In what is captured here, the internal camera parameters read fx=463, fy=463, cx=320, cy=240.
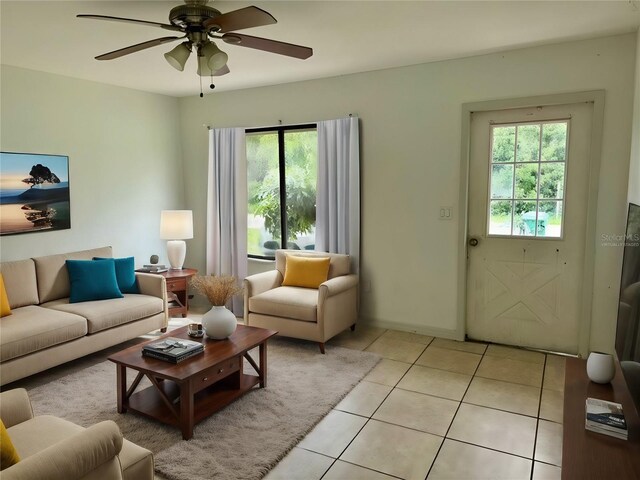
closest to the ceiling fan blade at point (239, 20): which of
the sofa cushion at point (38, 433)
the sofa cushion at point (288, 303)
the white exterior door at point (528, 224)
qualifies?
the sofa cushion at point (38, 433)

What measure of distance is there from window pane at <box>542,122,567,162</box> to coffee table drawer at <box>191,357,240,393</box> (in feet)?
9.54

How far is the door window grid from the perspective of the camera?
3744 millimetres

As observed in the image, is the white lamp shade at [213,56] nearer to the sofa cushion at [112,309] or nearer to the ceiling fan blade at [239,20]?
the ceiling fan blade at [239,20]

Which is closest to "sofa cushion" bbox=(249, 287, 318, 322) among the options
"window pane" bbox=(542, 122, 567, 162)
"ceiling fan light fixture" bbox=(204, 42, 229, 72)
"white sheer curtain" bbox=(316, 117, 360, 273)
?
"white sheer curtain" bbox=(316, 117, 360, 273)

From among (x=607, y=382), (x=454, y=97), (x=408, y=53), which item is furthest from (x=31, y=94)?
(x=607, y=382)

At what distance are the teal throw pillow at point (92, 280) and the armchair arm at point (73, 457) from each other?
8.56 feet

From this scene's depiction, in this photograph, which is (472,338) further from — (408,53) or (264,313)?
(408,53)

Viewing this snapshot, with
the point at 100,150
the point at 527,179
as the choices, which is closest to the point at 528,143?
the point at 527,179

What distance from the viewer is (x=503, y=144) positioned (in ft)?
12.9

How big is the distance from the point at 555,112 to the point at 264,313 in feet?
9.71

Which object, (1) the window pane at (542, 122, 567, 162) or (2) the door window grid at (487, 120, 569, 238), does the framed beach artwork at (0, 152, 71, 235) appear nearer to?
(2) the door window grid at (487, 120, 569, 238)

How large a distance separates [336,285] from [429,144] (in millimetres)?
1524

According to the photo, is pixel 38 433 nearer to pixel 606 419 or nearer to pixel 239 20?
pixel 239 20

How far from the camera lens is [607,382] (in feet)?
7.31
